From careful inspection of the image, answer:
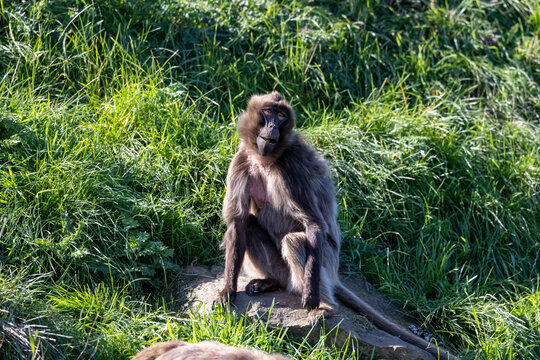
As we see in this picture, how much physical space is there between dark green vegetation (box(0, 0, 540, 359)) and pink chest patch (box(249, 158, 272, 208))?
0.66 m

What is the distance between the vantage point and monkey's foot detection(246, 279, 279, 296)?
Answer: 511 cm

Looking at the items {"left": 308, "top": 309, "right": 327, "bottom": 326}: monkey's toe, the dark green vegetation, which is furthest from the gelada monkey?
the dark green vegetation

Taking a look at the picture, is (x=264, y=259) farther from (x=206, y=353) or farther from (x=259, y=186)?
(x=206, y=353)

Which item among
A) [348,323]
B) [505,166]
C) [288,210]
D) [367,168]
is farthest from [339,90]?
[348,323]

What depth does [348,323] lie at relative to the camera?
4.95m

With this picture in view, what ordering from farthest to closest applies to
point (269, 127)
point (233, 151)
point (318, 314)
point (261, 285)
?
point (233, 151)
point (261, 285)
point (269, 127)
point (318, 314)

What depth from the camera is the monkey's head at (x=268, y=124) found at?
5.02 meters

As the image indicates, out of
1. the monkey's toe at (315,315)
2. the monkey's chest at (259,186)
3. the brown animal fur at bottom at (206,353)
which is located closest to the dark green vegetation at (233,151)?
the monkey's toe at (315,315)

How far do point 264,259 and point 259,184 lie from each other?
511mm

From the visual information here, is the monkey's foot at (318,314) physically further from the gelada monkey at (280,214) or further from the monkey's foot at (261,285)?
the monkey's foot at (261,285)

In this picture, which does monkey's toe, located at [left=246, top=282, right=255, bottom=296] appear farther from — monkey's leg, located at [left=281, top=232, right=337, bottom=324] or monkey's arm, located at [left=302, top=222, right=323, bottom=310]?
monkey's arm, located at [left=302, top=222, right=323, bottom=310]

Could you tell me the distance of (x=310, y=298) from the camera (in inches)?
189

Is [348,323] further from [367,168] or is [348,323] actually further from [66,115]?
[66,115]

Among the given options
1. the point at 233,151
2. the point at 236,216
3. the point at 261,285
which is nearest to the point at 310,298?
the point at 261,285
